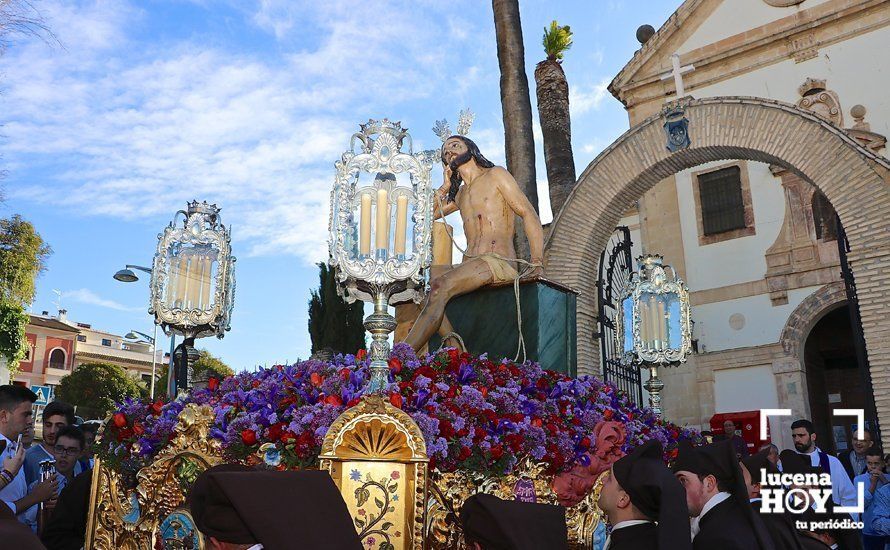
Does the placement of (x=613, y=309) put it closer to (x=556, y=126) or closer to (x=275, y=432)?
(x=556, y=126)

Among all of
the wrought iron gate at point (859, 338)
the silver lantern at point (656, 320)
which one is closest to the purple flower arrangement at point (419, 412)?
the silver lantern at point (656, 320)

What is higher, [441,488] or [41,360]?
[41,360]

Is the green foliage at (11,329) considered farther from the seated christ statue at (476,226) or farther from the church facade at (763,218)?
the seated christ statue at (476,226)

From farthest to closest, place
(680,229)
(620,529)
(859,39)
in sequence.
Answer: (680,229) → (859,39) → (620,529)

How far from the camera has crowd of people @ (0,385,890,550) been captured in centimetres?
217

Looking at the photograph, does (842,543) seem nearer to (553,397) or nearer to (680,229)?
→ (553,397)

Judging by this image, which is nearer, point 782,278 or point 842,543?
point 842,543

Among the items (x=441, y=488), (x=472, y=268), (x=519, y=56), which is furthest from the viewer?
(x=519, y=56)

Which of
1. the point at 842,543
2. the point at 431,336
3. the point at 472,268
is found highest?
the point at 472,268

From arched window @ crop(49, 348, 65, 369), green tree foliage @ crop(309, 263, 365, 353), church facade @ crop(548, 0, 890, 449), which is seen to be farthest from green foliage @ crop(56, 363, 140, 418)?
church facade @ crop(548, 0, 890, 449)

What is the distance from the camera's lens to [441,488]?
13.0 ft

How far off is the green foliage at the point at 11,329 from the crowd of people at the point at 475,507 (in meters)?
27.8

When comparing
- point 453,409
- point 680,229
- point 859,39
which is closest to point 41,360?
point 680,229

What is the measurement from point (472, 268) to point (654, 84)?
642 inches
